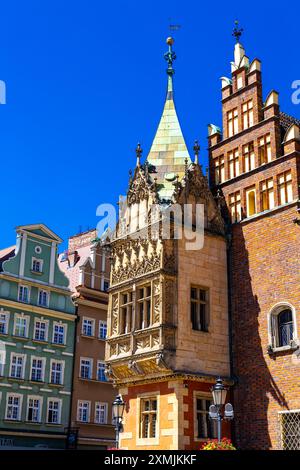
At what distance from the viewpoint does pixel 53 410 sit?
35625 millimetres

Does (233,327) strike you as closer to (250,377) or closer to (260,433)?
(250,377)

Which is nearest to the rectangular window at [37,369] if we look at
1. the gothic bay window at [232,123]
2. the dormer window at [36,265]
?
the dormer window at [36,265]

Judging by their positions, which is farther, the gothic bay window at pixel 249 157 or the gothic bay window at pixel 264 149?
the gothic bay window at pixel 249 157

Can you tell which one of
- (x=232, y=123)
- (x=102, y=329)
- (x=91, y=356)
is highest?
(x=232, y=123)

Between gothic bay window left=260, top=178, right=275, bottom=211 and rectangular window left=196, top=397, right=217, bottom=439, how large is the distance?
685 cm

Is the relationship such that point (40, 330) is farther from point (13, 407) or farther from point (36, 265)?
point (13, 407)

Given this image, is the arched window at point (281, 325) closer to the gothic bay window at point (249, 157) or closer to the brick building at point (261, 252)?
the brick building at point (261, 252)

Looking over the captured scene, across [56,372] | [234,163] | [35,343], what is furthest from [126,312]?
[56,372]

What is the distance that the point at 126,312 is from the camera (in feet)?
76.0

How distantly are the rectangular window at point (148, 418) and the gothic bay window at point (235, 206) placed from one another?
7.03 meters

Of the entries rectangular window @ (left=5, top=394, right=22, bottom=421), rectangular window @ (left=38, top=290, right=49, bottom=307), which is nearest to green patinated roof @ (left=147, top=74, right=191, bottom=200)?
rectangular window @ (left=38, top=290, right=49, bottom=307)

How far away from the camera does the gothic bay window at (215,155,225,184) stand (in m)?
24.5

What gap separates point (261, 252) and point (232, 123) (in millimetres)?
5598

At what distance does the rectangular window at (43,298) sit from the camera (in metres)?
36.9
